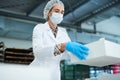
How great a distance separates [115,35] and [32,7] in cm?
271

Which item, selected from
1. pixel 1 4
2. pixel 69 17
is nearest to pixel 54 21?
pixel 1 4

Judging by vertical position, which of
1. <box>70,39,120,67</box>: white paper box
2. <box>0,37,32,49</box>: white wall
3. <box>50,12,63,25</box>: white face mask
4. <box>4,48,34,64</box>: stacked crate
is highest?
<box>0,37,32,49</box>: white wall

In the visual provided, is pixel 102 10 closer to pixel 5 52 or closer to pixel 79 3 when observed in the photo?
pixel 79 3

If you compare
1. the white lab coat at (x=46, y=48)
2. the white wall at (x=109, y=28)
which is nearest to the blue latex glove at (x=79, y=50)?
the white lab coat at (x=46, y=48)

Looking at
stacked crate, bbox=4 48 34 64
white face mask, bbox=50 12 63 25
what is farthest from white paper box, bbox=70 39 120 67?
stacked crate, bbox=4 48 34 64

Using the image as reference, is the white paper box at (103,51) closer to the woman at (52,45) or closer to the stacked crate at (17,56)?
the woman at (52,45)

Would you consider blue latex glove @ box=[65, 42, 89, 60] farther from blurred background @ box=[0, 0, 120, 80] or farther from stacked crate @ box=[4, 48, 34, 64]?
stacked crate @ box=[4, 48, 34, 64]

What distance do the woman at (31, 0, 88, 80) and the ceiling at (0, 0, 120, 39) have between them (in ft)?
6.19

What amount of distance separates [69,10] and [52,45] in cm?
251

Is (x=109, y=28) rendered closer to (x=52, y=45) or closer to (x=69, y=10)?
(x=69, y=10)

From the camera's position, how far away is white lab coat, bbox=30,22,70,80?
1.06m

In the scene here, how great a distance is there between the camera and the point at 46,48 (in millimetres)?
1039

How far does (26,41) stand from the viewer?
4.39m

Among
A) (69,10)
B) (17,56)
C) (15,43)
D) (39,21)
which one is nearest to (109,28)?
(69,10)
